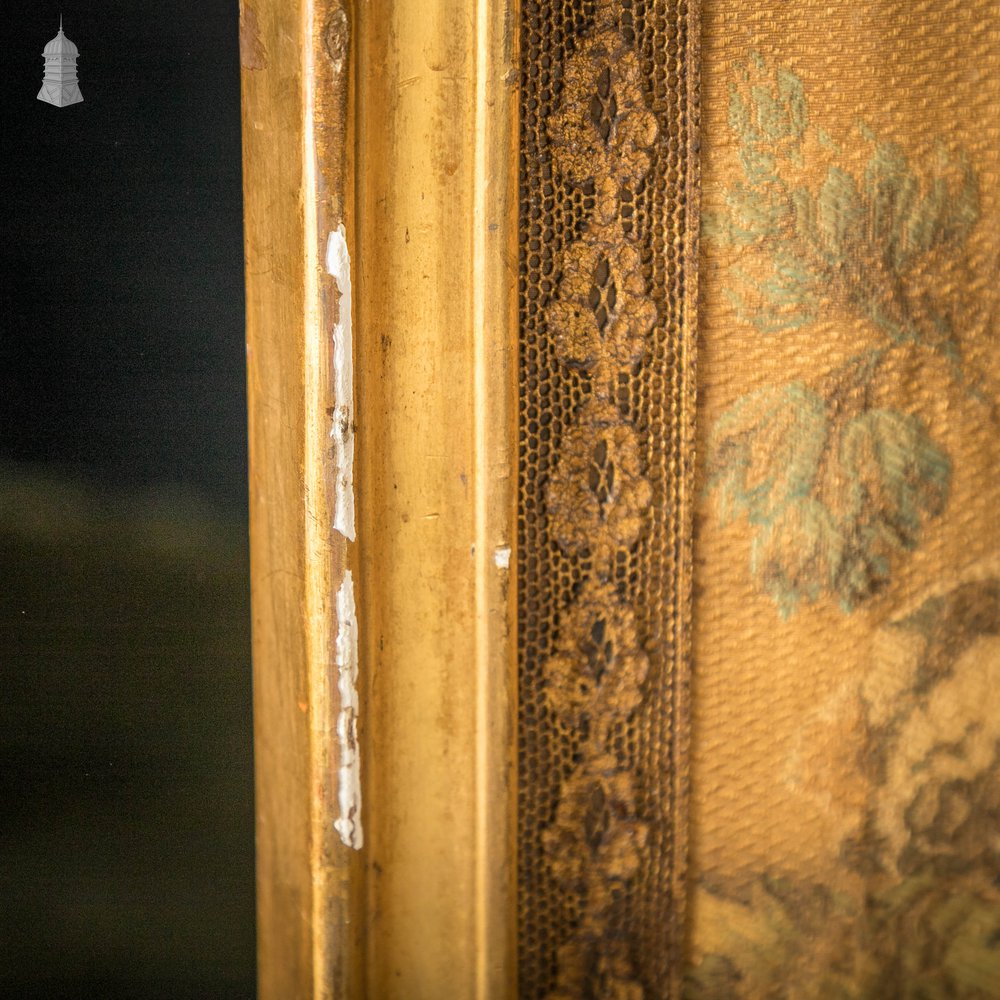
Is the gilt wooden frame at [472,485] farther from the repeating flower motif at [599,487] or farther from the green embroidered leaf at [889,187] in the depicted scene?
the green embroidered leaf at [889,187]

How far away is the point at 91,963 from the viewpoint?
57cm

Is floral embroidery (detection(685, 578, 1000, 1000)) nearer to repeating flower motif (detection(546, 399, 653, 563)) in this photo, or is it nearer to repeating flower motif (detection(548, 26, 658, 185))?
repeating flower motif (detection(546, 399, 653, 563))

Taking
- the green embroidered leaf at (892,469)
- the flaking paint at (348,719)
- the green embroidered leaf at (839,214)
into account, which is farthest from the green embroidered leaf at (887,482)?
the flaking paint at (348,719)

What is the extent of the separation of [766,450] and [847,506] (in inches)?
2.6

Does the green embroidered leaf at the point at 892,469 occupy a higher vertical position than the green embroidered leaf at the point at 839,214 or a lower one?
lower

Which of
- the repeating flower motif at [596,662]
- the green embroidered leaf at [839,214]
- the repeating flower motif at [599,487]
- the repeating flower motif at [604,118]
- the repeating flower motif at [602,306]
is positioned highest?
the repeating flower motif at [604,118]

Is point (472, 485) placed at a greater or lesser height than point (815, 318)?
lesser

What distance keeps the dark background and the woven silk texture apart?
214 millimetres

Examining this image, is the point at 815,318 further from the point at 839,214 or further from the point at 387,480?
the point at 387,480

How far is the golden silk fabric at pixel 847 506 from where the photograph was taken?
1.65 ft

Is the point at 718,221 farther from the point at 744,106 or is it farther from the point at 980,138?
the point at 980,138

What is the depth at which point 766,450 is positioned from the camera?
0.52m

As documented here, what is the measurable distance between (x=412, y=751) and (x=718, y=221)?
1.35 ft

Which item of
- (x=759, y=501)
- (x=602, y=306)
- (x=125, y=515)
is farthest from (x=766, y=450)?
(x=125, y=515)
